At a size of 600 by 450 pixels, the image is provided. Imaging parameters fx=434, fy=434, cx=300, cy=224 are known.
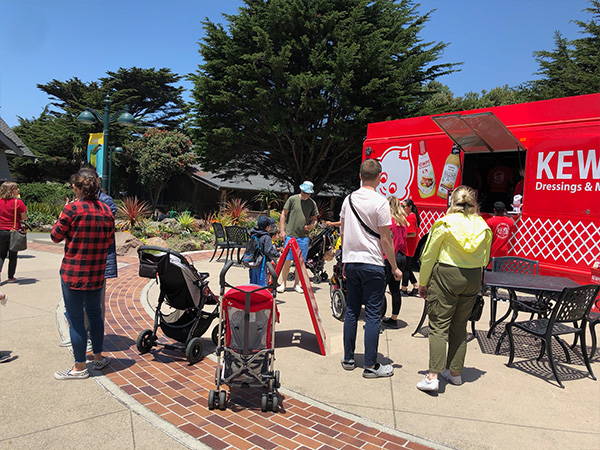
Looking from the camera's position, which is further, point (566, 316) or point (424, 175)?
point (424, 175)

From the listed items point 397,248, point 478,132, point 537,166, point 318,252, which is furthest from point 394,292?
point 478,132

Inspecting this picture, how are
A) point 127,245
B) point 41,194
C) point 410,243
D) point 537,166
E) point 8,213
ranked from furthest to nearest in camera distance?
point 41,194, point 127,245, point 410,243, point 537,166, point 8,213

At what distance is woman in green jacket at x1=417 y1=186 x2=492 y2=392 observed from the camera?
12.7 feet

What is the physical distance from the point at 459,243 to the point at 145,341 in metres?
3.32

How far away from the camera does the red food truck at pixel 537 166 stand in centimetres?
720

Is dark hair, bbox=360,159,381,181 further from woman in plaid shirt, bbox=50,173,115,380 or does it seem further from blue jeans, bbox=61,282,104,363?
blue jeans, bbox=61,282,104,363

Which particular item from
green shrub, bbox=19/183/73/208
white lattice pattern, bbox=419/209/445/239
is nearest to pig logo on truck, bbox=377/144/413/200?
white lattice pattern, bbox=419/209/445/239

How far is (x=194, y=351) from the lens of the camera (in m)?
4.47

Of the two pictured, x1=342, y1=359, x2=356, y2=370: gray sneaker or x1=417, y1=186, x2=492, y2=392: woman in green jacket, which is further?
x1=342, y1=359, x2=356, y2=370: gray sneaker

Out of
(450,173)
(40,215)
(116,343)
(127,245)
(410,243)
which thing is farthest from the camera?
(40,215)

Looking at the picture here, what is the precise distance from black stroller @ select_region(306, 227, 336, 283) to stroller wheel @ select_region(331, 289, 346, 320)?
2416 millimetres

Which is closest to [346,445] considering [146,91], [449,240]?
[449,240]

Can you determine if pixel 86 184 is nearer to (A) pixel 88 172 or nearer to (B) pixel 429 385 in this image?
(A) pixel 88 172

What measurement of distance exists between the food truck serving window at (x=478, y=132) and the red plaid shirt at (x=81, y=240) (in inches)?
269
